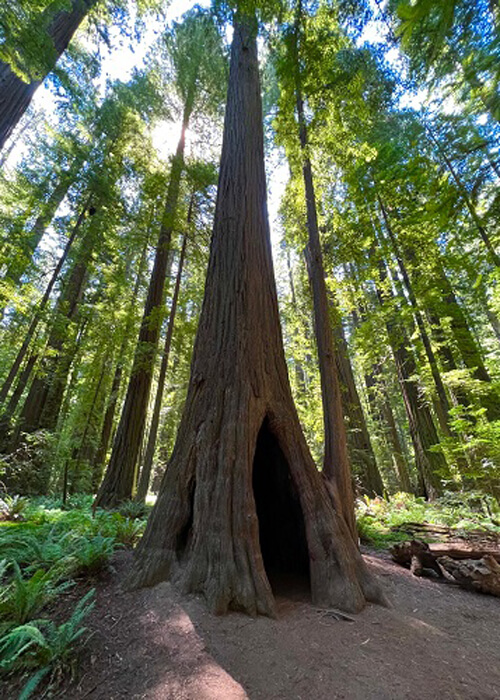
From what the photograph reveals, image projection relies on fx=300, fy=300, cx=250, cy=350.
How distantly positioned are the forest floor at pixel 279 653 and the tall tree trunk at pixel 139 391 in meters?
4.37

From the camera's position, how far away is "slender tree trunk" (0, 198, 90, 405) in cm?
842

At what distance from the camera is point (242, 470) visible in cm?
311

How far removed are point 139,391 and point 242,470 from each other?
17.6ft

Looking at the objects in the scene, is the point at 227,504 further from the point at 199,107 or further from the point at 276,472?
the point at 199,107

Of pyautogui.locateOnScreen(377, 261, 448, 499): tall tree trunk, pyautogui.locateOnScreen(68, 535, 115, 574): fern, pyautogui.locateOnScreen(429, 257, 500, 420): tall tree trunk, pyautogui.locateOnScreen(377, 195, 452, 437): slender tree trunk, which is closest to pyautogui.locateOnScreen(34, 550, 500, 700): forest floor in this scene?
pyautogui.locateOnScreen(68, 535, 115, 574): fern

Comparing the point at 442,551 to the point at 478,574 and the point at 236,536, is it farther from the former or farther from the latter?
the point at 236,536

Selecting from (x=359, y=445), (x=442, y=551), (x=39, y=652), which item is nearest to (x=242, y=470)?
(x=39, y=652)

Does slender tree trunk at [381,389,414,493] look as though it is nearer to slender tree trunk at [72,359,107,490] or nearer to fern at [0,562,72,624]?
slender tree trunk at [72,359,107,490]

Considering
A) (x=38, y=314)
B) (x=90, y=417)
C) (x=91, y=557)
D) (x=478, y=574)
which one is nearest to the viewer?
(x=91, y=557)

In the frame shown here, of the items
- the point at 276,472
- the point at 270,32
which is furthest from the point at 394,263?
the point at 276,472

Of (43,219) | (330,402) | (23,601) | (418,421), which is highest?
(43,219)

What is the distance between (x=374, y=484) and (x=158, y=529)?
8.21 m

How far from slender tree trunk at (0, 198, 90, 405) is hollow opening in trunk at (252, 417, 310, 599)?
25.3 ft

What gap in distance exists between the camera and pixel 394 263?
9.55 metres
